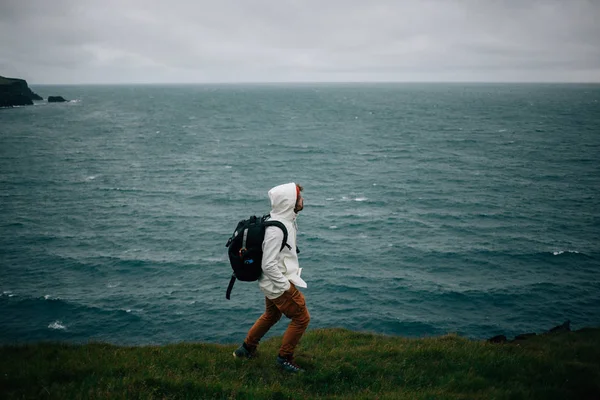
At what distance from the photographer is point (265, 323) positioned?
8.27 metres

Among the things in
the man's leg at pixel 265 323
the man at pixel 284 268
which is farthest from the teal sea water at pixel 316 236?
the man at pixel 284 268

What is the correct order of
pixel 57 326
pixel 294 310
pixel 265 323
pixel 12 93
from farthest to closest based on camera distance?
1. pixel 12 93
2. pixel 57 326
3. pixel 265 323
4. pixel 294 310

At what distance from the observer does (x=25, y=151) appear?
87.5 metres

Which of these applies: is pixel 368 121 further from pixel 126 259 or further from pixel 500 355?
pixel 500 355

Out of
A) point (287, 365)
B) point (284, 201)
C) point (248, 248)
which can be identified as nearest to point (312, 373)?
point (287, 365)

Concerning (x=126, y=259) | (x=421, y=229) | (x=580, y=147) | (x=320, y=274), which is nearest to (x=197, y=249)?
(x=126, y=259)

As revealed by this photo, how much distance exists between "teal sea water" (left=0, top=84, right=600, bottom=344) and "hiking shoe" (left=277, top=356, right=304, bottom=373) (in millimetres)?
21872

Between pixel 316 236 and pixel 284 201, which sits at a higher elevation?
pixel 284 201

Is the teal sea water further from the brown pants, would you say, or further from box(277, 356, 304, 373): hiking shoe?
the brown pants

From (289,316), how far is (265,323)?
78 cm

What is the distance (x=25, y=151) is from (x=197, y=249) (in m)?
68.0

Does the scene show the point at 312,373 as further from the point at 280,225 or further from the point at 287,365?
the point at 280,225

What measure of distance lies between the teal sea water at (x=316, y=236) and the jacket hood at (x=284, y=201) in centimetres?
2372

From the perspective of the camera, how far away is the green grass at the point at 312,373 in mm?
7238
